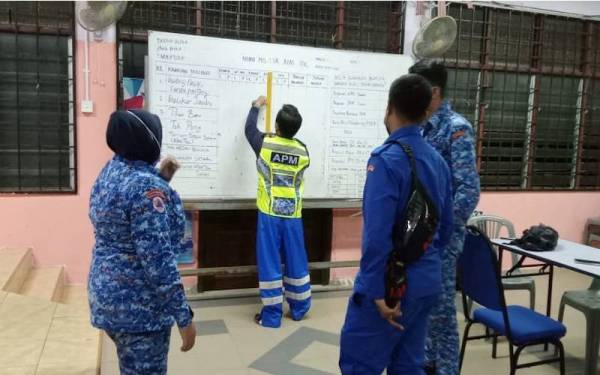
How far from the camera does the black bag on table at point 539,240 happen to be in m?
2.84

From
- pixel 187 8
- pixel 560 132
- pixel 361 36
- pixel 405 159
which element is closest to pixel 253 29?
pixel 187 8

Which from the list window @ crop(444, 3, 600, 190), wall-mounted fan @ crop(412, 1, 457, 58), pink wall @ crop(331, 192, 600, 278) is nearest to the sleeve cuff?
pink wall @ crop(331, 192, 600, 278)

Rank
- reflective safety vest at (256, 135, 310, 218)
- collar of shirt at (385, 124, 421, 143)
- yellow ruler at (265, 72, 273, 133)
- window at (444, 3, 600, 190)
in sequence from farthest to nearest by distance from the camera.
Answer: window at (444, 3, 600, 190) → yellow ruler at (265, 72, 273, 133) → reflective safety vest at (256, 135, 310, 218) → collar of shirt at (385, 124, 421, 143)

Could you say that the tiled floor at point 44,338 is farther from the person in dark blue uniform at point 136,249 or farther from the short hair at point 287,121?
the short hair at point 287,121

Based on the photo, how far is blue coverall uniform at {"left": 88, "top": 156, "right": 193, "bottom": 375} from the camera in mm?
1473

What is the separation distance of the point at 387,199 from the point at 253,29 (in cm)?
302

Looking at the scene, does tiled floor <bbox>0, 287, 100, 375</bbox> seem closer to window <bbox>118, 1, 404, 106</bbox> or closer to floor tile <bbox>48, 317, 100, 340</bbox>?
floor tile <bbox>48, 317, 100, 340</bbox>

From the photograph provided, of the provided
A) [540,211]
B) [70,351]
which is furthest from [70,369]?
[540,211]

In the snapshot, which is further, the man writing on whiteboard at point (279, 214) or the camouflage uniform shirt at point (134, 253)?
the man writing on whiteboard at point (279, 214)

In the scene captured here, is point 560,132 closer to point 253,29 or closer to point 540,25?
point 540,25

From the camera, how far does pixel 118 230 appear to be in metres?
1.50

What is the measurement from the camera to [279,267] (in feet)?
11.4

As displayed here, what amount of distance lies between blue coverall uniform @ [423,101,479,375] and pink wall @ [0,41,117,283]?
2552 millimetres

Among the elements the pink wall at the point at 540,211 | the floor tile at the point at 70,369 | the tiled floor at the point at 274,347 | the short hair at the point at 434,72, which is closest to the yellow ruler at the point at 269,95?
the pink wall at the point at 540,211
